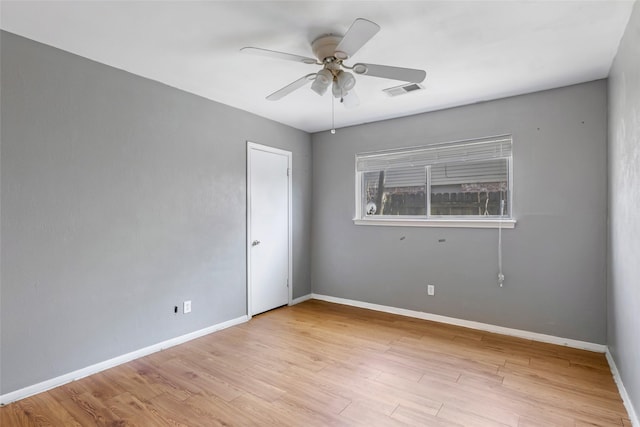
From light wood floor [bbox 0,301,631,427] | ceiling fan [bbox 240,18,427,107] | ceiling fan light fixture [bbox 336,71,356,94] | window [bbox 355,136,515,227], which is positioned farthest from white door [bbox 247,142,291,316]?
ceiling fan light fixture [bbox 336,71,356,94]

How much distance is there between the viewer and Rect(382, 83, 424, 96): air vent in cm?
310

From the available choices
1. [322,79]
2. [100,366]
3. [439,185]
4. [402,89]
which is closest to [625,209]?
[439,185]

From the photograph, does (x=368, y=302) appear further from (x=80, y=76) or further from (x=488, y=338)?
(x=80, y=76)

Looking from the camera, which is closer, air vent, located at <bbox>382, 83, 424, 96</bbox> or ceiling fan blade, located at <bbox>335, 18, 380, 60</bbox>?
ceiling fan blade, located at <bbox>335, 18, 380, 60</bbox>

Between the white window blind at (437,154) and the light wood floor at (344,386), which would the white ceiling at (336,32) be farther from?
the light wood floor at (344,386)

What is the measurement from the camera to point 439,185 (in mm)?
3857

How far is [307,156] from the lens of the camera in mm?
4773

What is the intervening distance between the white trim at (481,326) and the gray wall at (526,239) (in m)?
0.05

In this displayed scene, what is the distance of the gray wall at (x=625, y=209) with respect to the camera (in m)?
1.91

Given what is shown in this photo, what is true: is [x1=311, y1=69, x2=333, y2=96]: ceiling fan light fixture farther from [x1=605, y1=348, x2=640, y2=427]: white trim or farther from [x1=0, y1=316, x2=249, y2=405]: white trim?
[x1=605, y1=348, x2=640, y2=427]: white trim

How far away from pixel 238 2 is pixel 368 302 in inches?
139

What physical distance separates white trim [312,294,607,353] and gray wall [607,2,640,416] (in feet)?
0.93

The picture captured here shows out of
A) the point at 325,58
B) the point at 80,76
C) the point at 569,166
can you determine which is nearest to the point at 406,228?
the point at 569,166

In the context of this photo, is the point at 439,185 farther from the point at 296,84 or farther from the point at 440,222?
the point at 296,84
